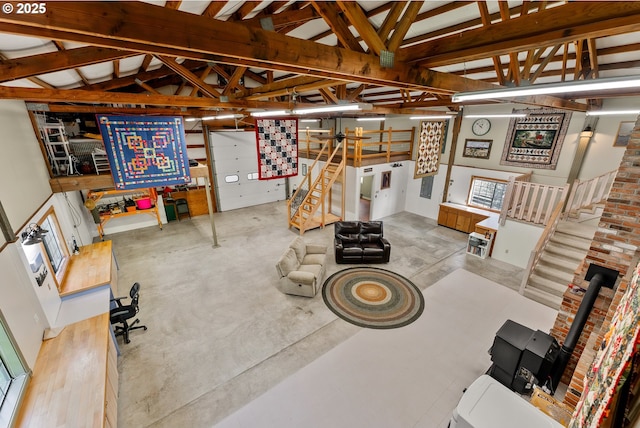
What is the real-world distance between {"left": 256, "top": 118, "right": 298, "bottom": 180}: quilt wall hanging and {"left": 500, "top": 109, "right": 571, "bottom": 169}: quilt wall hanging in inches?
266

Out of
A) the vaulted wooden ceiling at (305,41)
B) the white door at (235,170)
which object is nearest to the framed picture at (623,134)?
the vaulted wooden ceiling at (305,41)

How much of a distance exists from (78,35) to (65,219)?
254 inches

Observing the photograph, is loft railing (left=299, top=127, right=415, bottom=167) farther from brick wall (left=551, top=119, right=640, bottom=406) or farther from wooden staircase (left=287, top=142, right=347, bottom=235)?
brick wall (left=551, top=119, right=640, bottom=406)

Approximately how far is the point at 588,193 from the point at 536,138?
2.16 m

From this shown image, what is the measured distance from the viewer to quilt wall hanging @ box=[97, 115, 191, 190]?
5.71 metres

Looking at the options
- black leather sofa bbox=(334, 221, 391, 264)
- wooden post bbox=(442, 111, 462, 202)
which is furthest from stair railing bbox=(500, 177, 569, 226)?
black leather sofa bbox=(334, 221, 391, 264)

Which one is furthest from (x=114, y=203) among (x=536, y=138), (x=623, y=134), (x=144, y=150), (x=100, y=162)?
(x=623, y=134)

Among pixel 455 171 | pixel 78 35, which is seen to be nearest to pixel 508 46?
pixel 78 35

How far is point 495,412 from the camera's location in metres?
2.53

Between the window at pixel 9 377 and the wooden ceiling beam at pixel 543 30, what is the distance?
5236 mm

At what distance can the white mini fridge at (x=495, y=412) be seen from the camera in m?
2.45

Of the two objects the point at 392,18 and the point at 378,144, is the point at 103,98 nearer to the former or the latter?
the point at 392,18

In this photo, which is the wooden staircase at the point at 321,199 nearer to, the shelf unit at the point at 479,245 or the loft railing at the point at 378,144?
the loft railing at the point at 378,144

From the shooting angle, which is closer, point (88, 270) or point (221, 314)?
point (221, 314)
